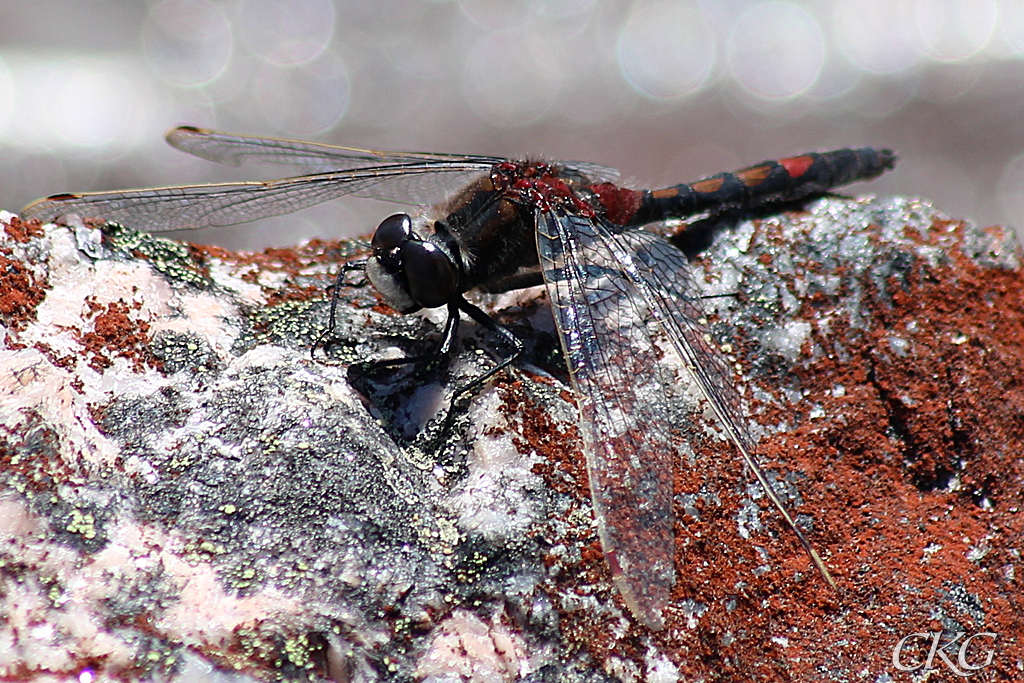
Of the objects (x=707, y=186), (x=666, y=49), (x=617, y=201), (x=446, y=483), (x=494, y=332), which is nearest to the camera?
(x=446, y=483)

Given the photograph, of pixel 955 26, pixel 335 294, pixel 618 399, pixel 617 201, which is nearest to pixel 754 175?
pixel 617 201

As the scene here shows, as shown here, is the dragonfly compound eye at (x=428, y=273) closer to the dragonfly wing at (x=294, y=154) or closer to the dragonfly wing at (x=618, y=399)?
the dragonfly wing at (x=618, y=399)

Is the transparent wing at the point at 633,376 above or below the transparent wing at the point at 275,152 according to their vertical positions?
below

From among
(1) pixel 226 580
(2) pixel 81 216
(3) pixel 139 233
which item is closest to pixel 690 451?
(1) pixel 226 580

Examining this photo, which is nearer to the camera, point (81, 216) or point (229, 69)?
point (81, 216)

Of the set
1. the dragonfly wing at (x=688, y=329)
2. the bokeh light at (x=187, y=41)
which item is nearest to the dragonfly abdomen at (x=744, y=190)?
the dragonfly wing at (x=688, y=329)

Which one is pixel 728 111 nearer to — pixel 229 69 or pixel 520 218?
pixel 229 69

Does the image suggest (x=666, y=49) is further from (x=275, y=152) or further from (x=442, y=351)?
(x=442, y=351)
